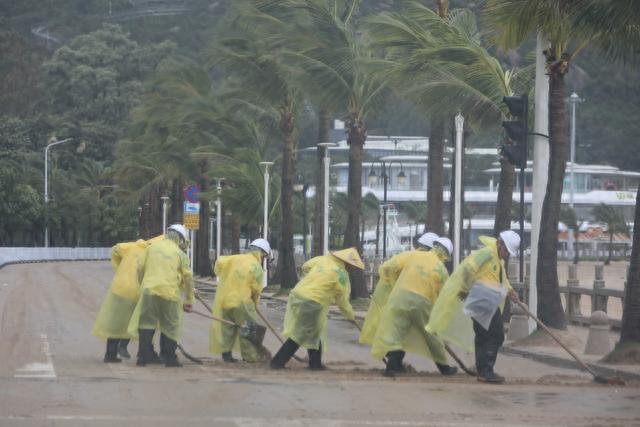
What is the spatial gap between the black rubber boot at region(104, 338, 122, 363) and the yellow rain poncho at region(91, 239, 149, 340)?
2.9 inches

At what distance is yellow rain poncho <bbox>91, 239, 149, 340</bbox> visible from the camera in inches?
648

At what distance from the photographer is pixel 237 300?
16.5 meters

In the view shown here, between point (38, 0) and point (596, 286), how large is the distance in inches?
5299

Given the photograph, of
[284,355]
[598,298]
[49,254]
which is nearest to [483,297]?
[284,355]

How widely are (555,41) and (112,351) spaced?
8.27 metres

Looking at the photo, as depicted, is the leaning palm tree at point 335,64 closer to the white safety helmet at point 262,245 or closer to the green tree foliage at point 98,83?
the white safety helmet at point 262,245

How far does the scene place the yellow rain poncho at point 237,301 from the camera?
16484 mm

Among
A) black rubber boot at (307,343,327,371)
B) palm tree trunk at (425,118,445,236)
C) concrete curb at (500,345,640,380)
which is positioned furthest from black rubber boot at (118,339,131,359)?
palm tree trunk at (425,118,445,236)

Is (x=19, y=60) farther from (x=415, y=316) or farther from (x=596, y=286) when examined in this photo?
(x=415, y=316)

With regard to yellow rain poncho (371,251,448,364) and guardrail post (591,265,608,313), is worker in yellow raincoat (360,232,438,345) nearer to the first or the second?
yellow rain poncho (371,251,448,364)

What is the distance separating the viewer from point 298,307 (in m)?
15.5

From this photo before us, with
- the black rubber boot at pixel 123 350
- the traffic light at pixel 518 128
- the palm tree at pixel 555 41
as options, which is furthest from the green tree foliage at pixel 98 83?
the black rubber boot at pixel 123 350

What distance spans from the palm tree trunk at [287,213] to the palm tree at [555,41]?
22.4 meters

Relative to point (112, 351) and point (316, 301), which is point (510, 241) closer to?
point (316, 301)
